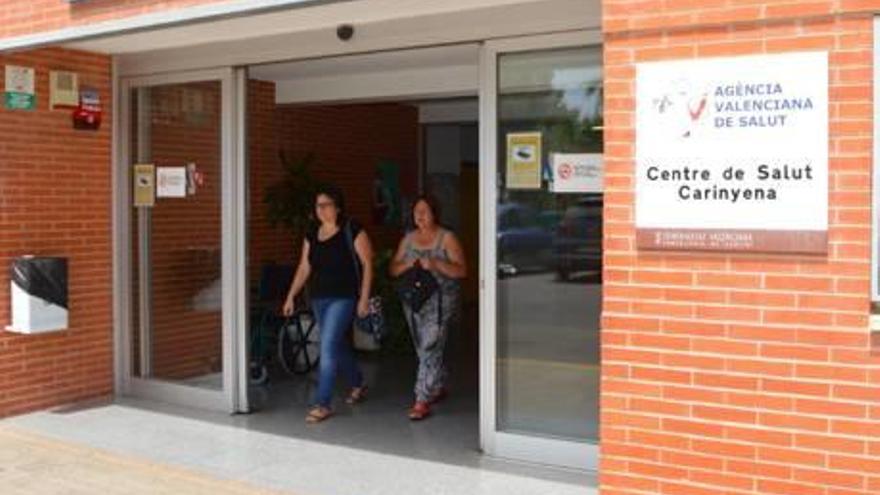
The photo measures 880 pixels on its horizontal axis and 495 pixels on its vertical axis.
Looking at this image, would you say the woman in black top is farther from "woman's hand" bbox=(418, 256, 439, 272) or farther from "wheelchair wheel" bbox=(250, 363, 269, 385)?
"wheelchair wheel" bbox=(250, 363, 269, 385)

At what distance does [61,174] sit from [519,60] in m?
3.77

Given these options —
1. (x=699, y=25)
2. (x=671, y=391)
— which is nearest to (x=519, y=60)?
(x=699, y=25)

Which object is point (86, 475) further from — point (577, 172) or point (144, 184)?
point (577, 172)

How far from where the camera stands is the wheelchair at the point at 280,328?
9.52 metres

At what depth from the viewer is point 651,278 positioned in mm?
4691

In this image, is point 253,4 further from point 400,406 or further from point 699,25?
point 400,406

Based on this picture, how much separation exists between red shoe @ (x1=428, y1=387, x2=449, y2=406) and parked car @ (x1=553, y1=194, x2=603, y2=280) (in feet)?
6.11

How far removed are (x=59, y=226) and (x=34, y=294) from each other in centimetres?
61

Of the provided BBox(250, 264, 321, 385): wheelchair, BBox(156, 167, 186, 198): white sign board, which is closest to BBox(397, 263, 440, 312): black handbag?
BBox(156, 167, 186, 198): white sign board

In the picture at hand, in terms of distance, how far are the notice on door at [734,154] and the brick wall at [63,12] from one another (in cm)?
305

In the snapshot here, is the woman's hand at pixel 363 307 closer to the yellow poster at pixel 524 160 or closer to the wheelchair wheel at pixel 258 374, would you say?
the yellow poster at pixel 524 160

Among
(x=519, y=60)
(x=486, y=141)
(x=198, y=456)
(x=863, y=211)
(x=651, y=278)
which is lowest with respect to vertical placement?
(x=198, y=456)

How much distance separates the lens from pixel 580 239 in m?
6.22

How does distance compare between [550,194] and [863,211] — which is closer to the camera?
[863,211]
